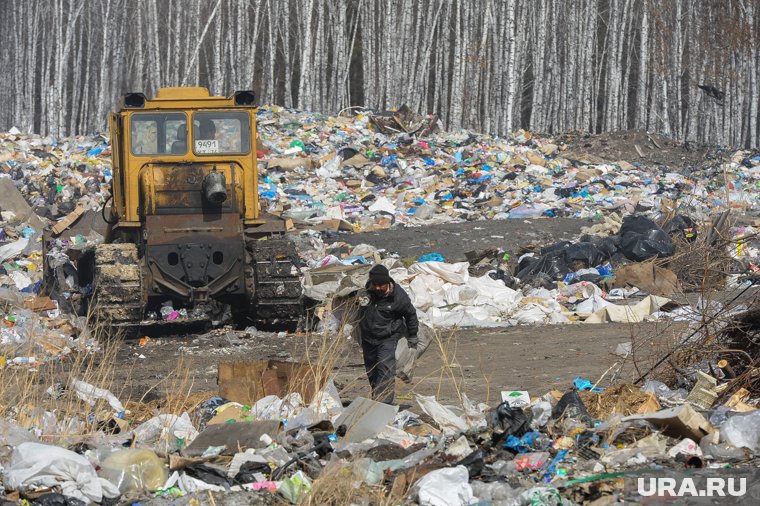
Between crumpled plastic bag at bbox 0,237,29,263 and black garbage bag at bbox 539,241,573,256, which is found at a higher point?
black garbage bag at bbox 539,241,573,256

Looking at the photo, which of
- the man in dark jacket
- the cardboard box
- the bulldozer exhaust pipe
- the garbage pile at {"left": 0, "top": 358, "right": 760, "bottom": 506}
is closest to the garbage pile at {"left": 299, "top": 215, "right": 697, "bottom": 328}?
the bulldozer exhaust pipe

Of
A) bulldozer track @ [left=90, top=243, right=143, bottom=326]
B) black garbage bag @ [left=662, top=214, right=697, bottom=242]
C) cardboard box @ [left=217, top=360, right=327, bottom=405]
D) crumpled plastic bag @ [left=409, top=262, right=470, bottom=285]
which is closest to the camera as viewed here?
cardboard box @ [left=217, top=360, right=327, bottom=405]

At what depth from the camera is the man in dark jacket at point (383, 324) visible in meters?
7.25

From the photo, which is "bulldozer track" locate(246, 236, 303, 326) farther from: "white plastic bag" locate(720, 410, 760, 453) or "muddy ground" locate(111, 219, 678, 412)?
"white plastic bag" locate(720, 410, 760, 453)

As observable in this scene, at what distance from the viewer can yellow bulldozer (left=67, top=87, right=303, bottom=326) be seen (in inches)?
425

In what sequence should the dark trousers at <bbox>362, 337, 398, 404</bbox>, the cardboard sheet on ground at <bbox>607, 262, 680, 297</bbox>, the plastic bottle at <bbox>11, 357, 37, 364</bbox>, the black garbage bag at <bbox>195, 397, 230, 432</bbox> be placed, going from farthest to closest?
the cardboard sheet on ground at <bbox>607, 262, 680, 297</bbox>
the plastic bottle at <bbox>11, 357, 37, 364</bbox>
the dark trousers at <bbox>362, 337, 398, 404</bbox>
the black garbage bag at <bbox>195, 397, 230, 432</bbox>

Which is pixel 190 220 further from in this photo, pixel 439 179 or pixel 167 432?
pixel 439 179

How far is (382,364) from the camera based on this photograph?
727 cm

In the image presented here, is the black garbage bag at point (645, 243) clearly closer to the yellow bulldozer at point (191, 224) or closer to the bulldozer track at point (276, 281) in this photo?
the yellow bulldozer at point (191, 224)

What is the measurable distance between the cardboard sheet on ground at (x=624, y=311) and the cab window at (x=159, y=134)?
469cm

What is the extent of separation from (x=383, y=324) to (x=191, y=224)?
4425mm

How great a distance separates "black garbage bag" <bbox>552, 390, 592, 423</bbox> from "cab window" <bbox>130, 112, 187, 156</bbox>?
604cm

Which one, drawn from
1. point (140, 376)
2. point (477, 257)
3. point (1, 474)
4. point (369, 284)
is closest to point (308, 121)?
point (477, 257)

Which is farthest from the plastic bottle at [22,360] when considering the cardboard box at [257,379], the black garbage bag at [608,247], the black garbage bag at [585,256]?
the black garbage bag at [608,247]
